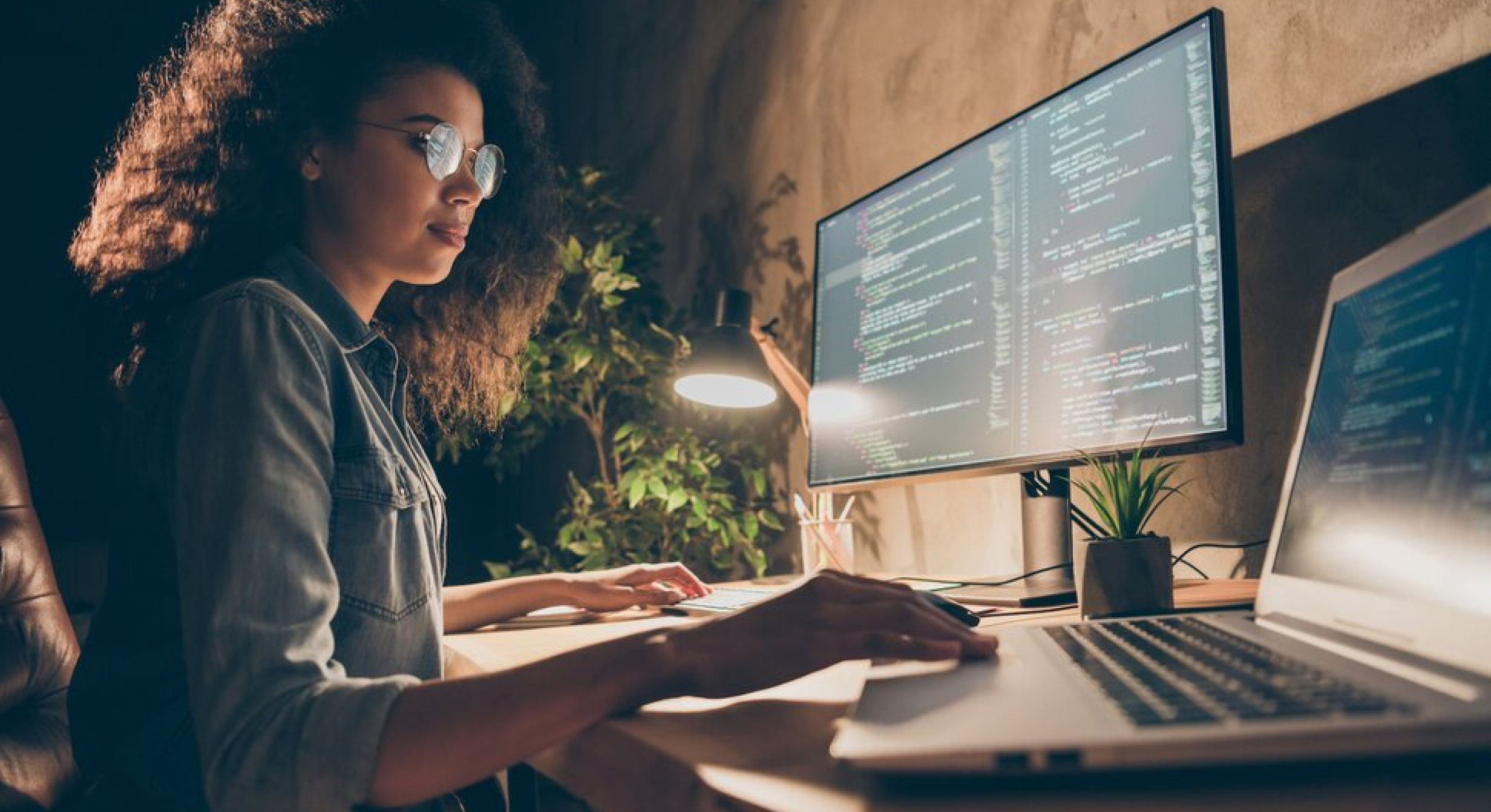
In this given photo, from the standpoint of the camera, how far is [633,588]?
1216mm

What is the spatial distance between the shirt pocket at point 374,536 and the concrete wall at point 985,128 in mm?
900

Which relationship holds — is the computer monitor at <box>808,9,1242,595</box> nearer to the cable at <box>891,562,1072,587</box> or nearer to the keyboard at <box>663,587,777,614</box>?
the cable at <box>891,562,1072,587</box>

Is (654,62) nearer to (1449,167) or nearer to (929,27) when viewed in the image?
(929,27)

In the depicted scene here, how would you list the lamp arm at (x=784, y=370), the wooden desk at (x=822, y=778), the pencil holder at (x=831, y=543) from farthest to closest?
the lamp arm at (x=784, y=370)
the pencil holder at (x=831, y=543)
the wooden desk at (x=822, y=778)

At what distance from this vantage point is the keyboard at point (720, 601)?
3.50ft

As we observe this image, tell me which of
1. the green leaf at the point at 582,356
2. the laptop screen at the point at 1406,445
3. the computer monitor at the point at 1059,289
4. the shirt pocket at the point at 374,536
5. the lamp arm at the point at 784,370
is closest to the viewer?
the laptop screen at the point at 1406,445

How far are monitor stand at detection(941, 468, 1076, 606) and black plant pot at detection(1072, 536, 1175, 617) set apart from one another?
203 mm

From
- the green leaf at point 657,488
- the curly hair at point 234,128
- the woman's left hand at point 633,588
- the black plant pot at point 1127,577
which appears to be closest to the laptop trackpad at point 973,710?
the black plant pot at point 1127,577

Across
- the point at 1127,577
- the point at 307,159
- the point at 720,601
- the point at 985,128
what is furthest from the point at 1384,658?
the point at 985,128

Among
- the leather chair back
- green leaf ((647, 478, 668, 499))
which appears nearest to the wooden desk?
the leather chair back

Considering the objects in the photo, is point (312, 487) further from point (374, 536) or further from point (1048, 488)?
point (1048, 488)

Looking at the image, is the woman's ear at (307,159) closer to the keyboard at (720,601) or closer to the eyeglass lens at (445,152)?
the eyeglass lens at (445,152)

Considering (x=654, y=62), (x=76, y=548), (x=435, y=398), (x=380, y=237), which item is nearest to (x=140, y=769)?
(x=380, y=237)

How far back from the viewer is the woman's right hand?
550 mm
